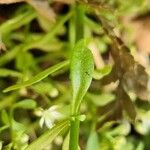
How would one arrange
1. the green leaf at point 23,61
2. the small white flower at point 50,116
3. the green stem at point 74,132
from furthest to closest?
the green leaf at point 23,61
the small white flower at point 50,116
the green stem at point 74,132

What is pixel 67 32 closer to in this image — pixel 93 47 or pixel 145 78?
pixel 93 47

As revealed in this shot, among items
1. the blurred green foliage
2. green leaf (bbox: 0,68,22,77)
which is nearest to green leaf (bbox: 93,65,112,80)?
the blurred green foliage

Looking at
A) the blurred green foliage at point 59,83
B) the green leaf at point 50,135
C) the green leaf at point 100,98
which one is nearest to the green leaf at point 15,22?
the blurred green foliage at point 59,83

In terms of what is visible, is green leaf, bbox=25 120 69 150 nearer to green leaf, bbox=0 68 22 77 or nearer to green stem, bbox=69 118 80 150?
green stem, bbox=69 118 80 150

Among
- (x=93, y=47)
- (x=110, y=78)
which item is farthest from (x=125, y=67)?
(x=93, y=47)

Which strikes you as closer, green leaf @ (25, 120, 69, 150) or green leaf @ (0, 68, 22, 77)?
green leaf @ (25, 120, 69, 150)

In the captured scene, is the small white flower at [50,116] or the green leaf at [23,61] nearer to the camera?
the small white flower at [50,116]

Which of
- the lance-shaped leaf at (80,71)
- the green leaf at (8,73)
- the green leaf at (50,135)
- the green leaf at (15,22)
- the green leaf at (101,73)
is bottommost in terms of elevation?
the green leaf at (50,135)

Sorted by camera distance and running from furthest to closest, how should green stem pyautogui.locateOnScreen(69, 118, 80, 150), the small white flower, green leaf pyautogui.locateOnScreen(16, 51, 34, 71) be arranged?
green leaf pyautogui.locateOnScreen(16, 51, 34, 71) < the small white flower < green stem pyautogui.locateOnScreen(69, 118, 80, 150)

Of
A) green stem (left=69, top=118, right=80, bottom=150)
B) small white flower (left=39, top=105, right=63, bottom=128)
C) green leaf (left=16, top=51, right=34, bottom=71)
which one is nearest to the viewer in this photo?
green stem (left=69, top=118, right=80, bottom=150)

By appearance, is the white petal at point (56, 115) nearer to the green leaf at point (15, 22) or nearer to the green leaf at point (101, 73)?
the green leaf at point (101, 73)

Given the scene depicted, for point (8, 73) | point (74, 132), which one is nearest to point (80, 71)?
point (74, 132)

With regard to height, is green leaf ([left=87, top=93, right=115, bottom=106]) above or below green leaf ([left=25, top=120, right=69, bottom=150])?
above
